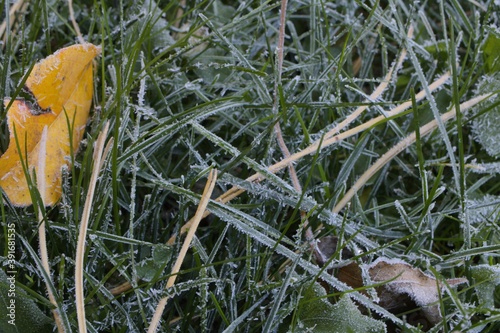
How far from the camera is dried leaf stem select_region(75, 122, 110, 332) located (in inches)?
33.8

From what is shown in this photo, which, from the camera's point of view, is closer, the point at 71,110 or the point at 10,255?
the point at 10,255

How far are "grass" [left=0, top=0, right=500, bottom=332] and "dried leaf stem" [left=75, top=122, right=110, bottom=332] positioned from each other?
16mm

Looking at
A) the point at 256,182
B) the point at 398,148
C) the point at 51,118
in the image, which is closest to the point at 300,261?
the point at 256,182

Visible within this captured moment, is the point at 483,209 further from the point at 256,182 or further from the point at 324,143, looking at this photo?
the point at 256,182

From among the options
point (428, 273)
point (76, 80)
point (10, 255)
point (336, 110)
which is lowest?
point (428, 273)

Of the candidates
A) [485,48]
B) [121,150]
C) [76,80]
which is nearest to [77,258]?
[121,150]

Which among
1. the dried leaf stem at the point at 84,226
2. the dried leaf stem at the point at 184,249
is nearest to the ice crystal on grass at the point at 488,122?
the dried leaf stem at the point at 184,249

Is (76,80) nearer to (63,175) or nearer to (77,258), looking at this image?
(63,175)

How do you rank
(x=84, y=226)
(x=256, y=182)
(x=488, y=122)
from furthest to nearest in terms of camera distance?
(x=488, y=122)
(x=256, y=182)
(x=84, y=226)

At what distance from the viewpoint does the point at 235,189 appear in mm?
1047

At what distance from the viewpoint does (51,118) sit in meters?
1.04

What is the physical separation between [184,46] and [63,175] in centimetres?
41

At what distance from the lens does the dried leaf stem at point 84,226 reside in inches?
33.8

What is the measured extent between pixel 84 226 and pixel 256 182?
12.1 inches
